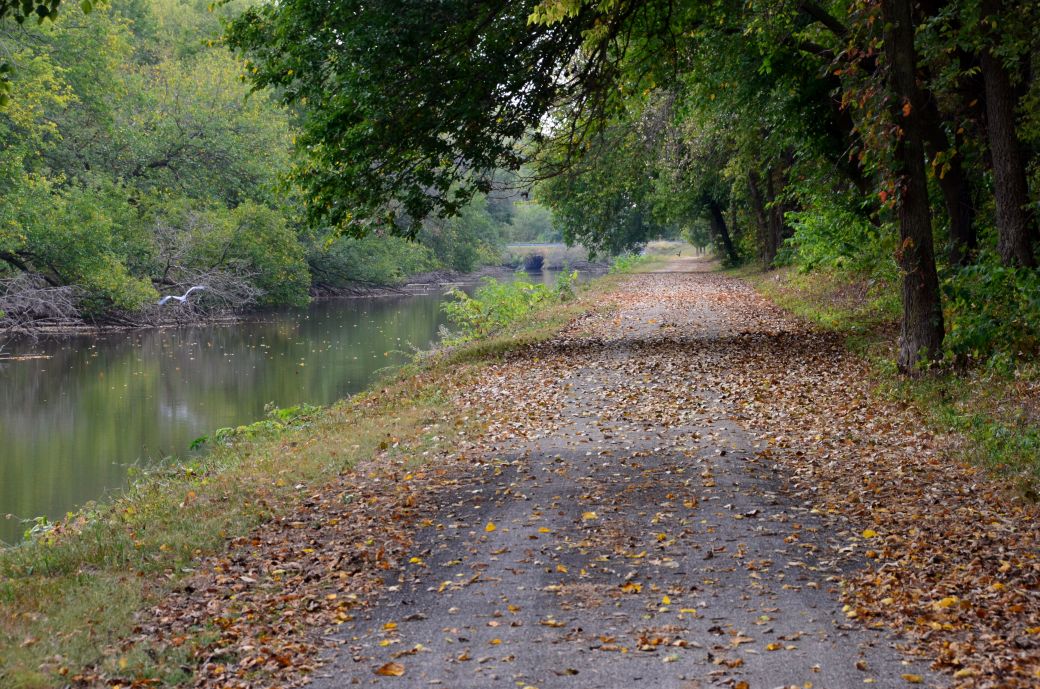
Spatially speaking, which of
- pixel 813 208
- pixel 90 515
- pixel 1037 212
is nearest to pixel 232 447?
pixel 90 515

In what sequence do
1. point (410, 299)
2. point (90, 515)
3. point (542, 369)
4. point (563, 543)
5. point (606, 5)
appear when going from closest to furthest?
point (563, 543)
point (90, 515)
point (606, 5)
point (542, 369)
point (410, 299)

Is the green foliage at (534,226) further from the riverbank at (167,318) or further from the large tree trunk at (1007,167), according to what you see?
the large tree trunk at (1007,167)

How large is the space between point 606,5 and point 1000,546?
8004mm

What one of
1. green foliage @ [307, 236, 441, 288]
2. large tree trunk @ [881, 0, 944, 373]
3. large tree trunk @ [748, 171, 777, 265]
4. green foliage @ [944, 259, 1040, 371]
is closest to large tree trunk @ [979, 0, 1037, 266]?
green foliage @ [944, 259, 1040, 371]

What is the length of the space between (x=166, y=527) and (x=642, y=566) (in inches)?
175

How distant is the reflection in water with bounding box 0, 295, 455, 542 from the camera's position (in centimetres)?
1639

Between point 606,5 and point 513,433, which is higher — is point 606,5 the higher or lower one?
the higher one

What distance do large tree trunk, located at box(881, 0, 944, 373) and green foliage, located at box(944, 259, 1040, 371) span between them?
286 millimetres

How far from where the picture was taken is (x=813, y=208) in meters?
25.0

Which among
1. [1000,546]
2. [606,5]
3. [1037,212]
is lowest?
[1000,546]

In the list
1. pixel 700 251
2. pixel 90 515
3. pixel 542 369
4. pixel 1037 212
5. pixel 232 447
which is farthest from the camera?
pixel 700 251

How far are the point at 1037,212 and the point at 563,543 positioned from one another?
360 inches

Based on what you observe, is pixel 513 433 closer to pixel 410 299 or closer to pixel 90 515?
pixel 90 515

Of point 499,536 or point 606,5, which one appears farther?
point 606,5
